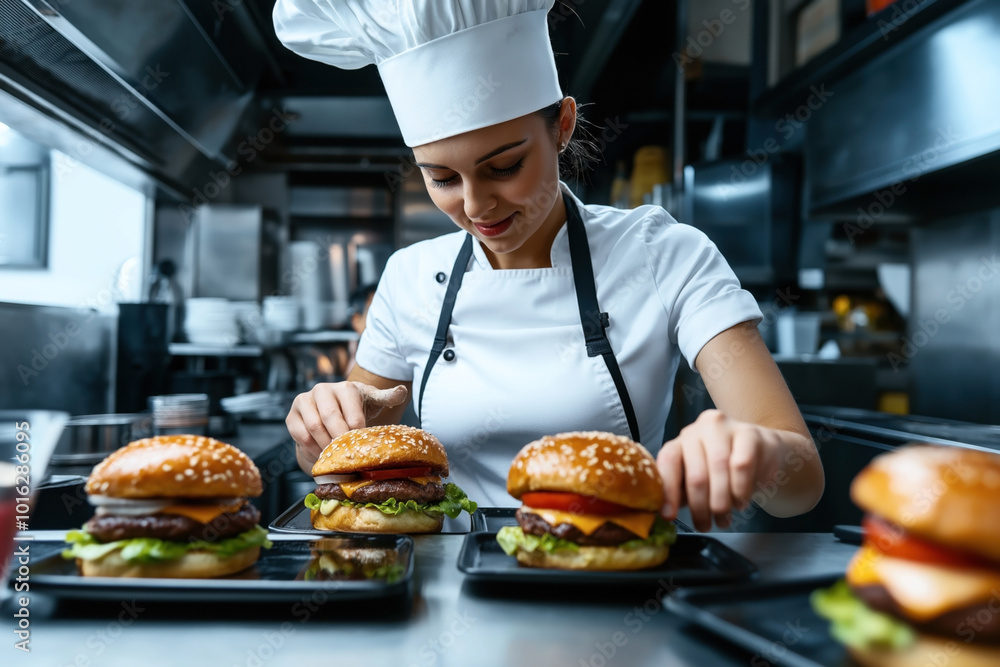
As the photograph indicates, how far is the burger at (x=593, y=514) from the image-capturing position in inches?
38.3

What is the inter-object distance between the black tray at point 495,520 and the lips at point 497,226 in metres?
0.58

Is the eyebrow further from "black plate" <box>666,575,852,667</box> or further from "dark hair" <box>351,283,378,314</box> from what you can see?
"dark hair" <box>351,283,378,314</box>

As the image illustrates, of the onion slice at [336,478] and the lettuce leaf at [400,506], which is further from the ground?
the onion slice at [336,478]

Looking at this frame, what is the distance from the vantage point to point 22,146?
3.18 meters

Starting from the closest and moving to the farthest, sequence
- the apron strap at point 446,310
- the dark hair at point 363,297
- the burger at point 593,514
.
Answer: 1. the burger at point 593,514
2. the apron strap at point 446,310
3. the dark hair at point 363,297

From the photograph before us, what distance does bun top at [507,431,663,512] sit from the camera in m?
0.99

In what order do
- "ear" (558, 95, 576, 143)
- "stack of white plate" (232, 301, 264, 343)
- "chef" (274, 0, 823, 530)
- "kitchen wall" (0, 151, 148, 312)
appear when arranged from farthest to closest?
"stack of white plate" (232, 301, 264, 343) → "kitchen wall" (0, 151, 148, 312) → "ear" (558, 95, 576, 143) → "chef" (274, 0, 823, 530)

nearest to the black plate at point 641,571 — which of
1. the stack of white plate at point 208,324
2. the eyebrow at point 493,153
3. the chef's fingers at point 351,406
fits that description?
the chef's fingers at point 351,406

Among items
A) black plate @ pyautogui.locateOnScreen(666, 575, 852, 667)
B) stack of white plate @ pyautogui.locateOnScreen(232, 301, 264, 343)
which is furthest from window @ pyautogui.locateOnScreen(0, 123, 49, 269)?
black plate @ pyautogui.locateOnScreen(666, 575, 852, 667)

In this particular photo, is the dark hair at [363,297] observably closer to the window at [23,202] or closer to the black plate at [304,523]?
the window at [23,202]

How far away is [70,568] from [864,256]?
17.7ft

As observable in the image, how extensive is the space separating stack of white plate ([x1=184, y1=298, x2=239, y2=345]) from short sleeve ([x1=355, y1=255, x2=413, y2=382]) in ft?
10.2

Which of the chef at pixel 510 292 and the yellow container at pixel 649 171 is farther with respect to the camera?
the yellow container at pixel 649 171

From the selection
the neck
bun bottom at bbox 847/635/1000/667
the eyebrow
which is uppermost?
the eyebrow
